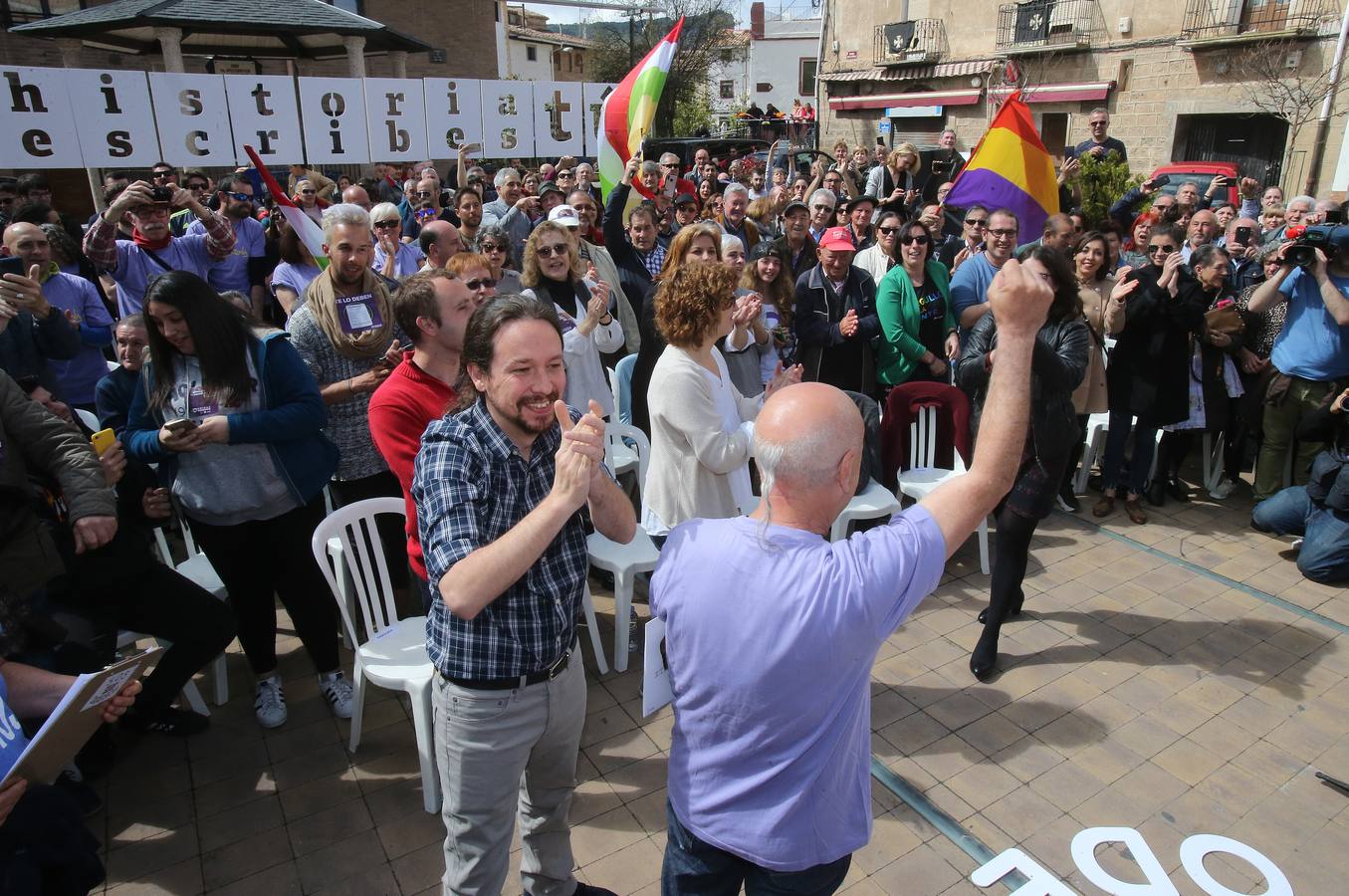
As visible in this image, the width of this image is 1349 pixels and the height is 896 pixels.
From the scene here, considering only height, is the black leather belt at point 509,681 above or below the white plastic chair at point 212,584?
above

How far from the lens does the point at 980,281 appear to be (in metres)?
5.11

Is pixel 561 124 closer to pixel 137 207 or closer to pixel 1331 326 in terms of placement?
pixel 137 207

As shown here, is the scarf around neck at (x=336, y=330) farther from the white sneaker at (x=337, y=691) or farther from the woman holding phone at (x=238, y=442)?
the white sneaker at (x=337, y=691)

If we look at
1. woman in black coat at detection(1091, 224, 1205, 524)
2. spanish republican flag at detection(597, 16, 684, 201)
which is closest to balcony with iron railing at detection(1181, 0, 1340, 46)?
spanish republican flag at detection(597, 16, 684, 201)

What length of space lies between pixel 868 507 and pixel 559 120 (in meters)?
8.43

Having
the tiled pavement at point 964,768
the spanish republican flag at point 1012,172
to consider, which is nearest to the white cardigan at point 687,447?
the tiled pavement at point 964,768

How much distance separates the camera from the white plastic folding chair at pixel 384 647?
2848 mm

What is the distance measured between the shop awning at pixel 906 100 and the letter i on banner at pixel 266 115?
22.2 m

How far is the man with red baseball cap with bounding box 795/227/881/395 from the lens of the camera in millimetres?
5141

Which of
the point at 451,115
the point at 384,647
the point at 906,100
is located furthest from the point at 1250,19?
the point at 384,647

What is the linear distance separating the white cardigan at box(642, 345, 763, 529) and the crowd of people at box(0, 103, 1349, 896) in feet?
0.06

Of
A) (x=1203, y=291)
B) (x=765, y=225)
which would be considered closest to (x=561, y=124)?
(x=765, y=225)

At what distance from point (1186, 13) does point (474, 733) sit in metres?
24.2

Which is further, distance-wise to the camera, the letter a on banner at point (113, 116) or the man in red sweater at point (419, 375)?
the letter a on banner at point (113, 116)
